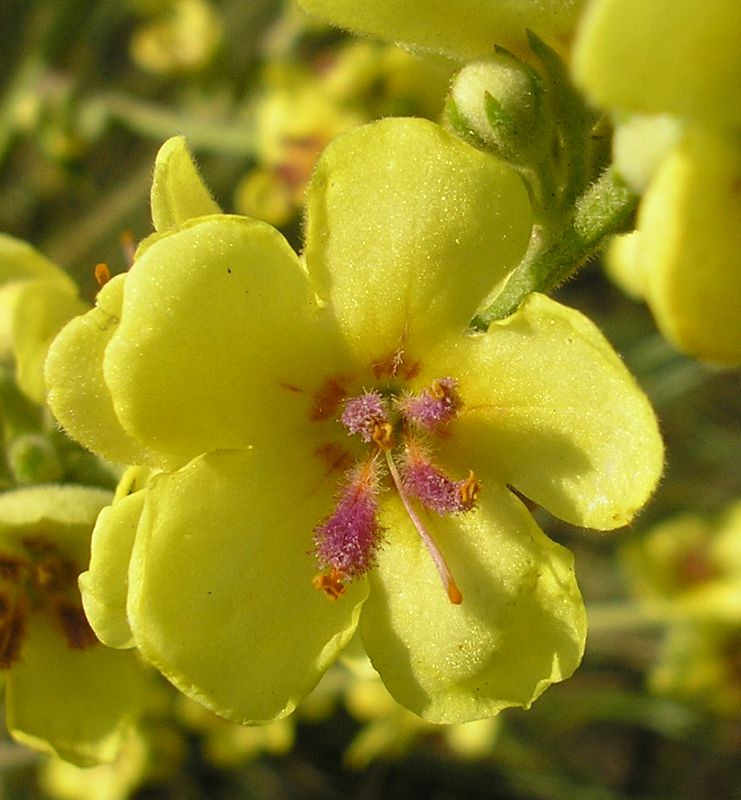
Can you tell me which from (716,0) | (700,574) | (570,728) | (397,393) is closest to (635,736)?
(570,728)

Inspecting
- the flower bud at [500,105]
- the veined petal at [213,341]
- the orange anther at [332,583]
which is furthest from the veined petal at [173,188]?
the orange anther at [332,583]

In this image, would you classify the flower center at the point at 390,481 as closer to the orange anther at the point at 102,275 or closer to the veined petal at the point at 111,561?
the veined petal at the point at 111,561

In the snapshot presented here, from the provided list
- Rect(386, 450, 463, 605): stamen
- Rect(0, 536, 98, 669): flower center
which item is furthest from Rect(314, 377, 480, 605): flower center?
Rect(0, 536, 98, 669): flower center

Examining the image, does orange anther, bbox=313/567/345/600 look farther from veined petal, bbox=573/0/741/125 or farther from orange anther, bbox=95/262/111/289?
veined petal, bbox=573/0/741/125

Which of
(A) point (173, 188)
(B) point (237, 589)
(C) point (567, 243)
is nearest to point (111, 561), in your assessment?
(B) point (237, 589)

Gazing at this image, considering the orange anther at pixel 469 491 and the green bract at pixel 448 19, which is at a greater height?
the green bract at pixel 448 19

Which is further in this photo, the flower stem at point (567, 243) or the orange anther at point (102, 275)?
the orange anther at point (102, 275)
